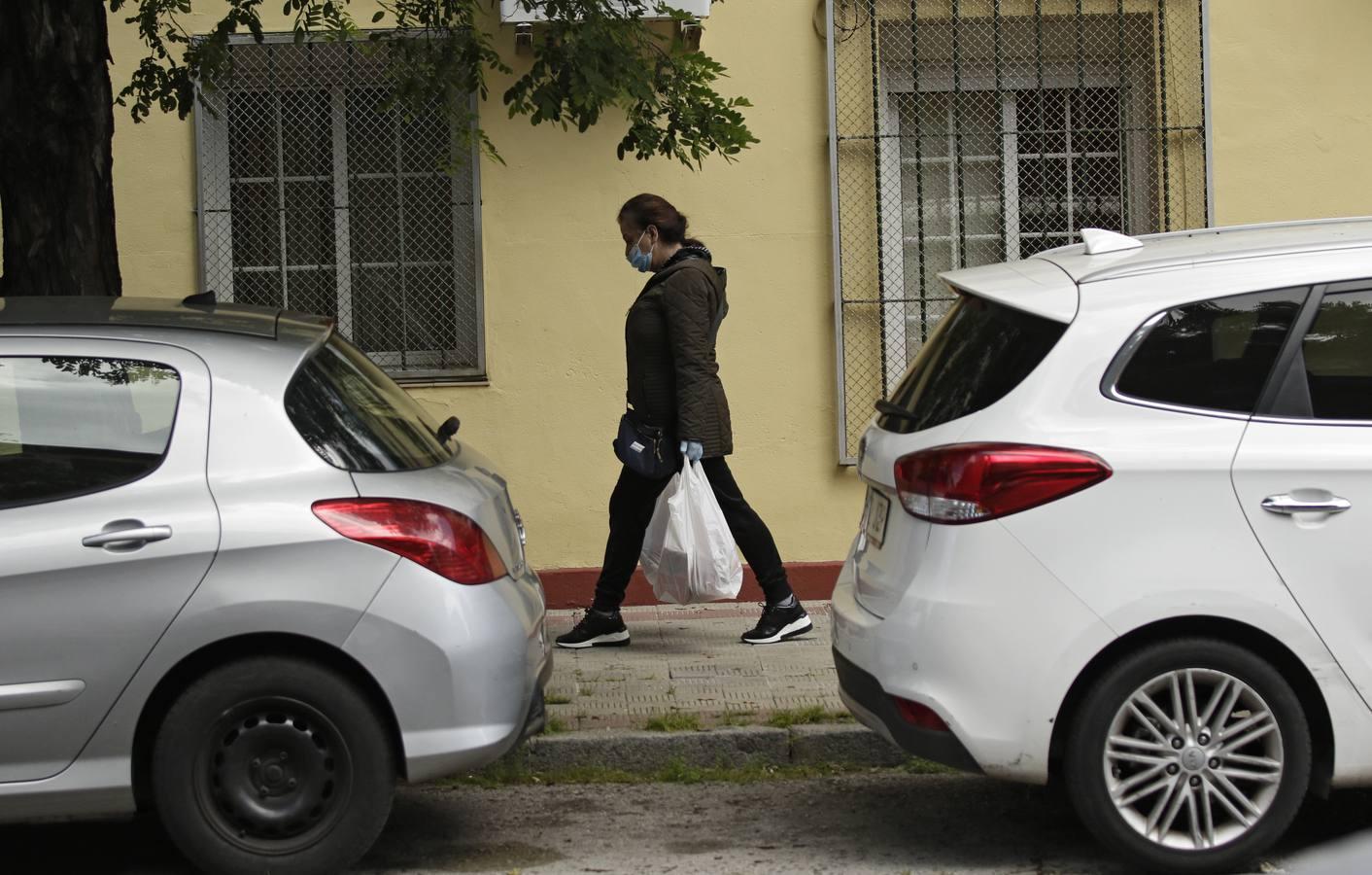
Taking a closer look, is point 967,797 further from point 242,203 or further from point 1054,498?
point 242,203

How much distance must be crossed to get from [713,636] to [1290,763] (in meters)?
3.68

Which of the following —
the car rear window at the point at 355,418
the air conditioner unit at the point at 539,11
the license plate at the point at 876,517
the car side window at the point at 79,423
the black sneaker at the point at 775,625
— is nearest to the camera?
the car side window at the point at 79,423

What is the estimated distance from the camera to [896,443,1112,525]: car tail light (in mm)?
4336

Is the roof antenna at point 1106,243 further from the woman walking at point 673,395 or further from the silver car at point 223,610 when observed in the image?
the woman walking at point 673,395

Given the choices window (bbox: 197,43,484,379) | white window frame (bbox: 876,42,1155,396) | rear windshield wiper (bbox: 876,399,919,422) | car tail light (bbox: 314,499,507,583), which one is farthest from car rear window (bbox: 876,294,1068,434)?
window (bbox: 197,43,484,379)

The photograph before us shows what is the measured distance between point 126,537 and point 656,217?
3.30 m

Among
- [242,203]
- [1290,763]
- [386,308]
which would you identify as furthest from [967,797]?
[242,203]

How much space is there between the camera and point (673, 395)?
715 centimetres

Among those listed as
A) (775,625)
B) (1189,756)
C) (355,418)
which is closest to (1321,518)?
(1189,756)

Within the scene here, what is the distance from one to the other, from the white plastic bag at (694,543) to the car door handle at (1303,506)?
314cm

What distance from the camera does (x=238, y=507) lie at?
4.38 metres

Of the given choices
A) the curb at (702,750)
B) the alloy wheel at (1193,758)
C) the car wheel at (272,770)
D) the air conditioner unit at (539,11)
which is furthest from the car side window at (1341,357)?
the air conditioner unit at (539,11)

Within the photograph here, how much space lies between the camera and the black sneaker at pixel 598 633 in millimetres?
7520

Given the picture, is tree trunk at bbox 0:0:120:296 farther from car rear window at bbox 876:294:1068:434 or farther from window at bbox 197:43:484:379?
car rear window at bbox 876:294:1068:434
